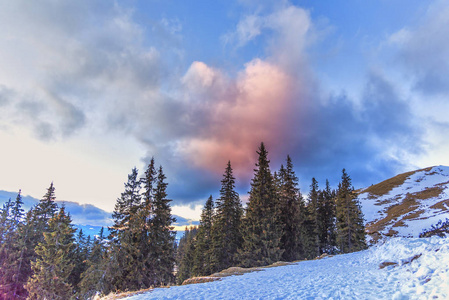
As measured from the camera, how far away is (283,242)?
35.5 m

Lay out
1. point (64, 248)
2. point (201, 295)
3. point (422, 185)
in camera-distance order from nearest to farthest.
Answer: point (201, 295) < point (64, 248) < point (422, 185)

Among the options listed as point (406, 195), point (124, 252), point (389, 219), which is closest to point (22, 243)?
point (124, 252)

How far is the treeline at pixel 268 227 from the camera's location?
3177 centimetres

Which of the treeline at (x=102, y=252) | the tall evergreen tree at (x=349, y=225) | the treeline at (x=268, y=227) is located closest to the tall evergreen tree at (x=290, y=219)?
the treeline at (x=268, y=227)

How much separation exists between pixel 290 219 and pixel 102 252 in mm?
28050

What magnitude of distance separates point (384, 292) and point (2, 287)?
4510 cm

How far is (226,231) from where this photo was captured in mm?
36000

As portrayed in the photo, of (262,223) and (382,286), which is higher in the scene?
(262,223)

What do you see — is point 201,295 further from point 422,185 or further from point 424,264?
point 422,185

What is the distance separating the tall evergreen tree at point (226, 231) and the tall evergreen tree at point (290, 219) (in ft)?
24.4

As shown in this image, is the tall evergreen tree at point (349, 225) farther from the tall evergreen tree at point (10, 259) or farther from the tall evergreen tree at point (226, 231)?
the tall evergreen tree at point (10, 259)

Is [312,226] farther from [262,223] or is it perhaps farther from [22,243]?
[22,243]

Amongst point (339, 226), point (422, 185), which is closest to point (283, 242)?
point (339, 226)

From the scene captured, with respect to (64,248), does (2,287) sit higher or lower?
lower
